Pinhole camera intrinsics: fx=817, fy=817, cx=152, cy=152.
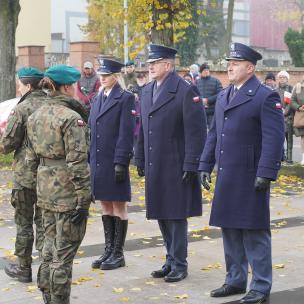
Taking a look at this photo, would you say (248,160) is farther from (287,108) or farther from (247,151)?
(287,108)

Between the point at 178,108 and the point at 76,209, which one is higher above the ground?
the point at 178,108

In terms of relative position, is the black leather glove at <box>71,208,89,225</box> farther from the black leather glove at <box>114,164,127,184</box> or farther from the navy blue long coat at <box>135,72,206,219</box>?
the black leather glove at <box>114,164,127,184</box>

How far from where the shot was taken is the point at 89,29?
50.6m

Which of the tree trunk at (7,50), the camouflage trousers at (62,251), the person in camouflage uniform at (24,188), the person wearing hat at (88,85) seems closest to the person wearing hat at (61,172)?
the camouflage trousers at (62,251)

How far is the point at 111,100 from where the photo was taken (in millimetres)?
7766

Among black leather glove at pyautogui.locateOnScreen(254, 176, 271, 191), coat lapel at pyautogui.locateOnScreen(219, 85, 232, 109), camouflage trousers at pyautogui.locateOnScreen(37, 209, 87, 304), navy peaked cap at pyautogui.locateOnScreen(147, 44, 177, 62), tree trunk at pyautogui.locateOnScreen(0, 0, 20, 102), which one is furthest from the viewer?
tree trunk at pyautogui.locateOnScreen(0, 0, 20, 102)

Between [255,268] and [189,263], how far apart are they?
153 cm

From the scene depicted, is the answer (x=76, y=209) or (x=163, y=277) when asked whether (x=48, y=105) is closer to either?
(x=76, y=209)

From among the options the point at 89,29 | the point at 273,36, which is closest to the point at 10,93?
the point at 89,29

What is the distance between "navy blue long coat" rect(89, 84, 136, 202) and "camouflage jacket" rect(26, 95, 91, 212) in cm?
176

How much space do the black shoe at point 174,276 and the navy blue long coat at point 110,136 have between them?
91 centimetres

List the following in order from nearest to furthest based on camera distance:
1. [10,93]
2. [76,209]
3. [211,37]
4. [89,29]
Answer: [76,209] < [10,93] < [89,29] < [211,37]

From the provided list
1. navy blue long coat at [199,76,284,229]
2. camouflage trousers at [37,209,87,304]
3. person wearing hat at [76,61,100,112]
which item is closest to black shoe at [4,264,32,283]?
camouflage trousers at [37,209,87,304]

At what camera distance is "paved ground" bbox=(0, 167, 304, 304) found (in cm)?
677
